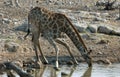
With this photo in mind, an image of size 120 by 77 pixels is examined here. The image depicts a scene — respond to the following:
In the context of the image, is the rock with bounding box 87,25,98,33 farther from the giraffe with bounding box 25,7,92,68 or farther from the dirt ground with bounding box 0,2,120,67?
the giraffe with bounding box 25,7,92,68

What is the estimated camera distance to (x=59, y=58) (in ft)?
53.1

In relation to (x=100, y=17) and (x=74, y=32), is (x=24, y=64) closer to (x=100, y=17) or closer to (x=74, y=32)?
(x=74, y=32)

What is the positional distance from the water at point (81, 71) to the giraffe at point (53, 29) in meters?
0.35

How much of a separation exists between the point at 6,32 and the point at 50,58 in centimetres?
384

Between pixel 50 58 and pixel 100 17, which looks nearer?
pixel 50 58

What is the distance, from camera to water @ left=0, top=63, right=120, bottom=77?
14.4 m

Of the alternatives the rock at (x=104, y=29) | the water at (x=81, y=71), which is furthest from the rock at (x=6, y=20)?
the water at (x=81, y=71)

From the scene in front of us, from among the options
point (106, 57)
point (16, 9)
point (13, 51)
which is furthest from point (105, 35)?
point (16, 9)

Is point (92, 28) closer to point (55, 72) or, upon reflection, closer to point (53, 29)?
point (53, 29)

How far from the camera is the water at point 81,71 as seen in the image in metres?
14.4

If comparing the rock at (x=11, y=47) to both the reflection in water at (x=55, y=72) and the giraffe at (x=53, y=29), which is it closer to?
the giraffe at (x=53, y=29)

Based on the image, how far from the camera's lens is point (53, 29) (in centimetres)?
1598

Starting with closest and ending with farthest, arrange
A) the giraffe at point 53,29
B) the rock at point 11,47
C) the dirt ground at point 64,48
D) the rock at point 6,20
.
→ the giraffe at point 53,29, the dirt ground at point 64,48, the rock at point 11,47, the rock at point 6,20

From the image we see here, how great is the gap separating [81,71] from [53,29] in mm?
1769
